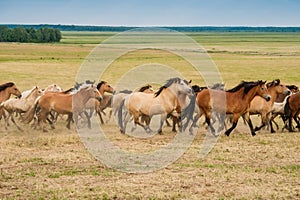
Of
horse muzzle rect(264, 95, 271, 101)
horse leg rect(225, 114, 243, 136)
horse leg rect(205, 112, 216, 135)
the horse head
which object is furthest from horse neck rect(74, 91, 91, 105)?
horse muzzle rect(264, 95, 271, 101)

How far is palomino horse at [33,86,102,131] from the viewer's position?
16688 millimetres

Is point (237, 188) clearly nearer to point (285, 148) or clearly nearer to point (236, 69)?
point (285, 148)

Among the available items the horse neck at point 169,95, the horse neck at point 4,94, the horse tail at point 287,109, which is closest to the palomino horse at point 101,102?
the horse neck at point 169,95

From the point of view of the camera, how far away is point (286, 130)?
18000 mm

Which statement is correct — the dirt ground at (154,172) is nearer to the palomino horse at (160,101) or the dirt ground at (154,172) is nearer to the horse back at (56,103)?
the palomino horse at (160,101)

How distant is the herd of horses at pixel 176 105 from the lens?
16.0 meters

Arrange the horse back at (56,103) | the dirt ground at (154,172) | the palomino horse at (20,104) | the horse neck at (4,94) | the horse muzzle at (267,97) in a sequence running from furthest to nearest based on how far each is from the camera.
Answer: the horse neck at (4,94) < the palomino horse at (20,104) < the horse back at (56,103) < the horse muzzle at (267,97) < the dirt ground at (154,172)

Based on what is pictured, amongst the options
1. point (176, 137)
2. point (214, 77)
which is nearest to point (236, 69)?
point (214, 77)

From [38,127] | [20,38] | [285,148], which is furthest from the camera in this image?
[20,38]

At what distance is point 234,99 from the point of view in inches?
629

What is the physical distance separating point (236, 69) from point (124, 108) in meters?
33.3

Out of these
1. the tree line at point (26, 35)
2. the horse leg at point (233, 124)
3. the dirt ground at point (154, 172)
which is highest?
the tree line at point (26, 35)

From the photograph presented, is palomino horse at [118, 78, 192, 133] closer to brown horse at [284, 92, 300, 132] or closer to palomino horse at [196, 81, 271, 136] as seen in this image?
palomino horse at [196, 81, 271, 136]

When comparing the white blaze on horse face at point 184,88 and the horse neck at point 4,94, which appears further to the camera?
the horse neck at point 4,94
